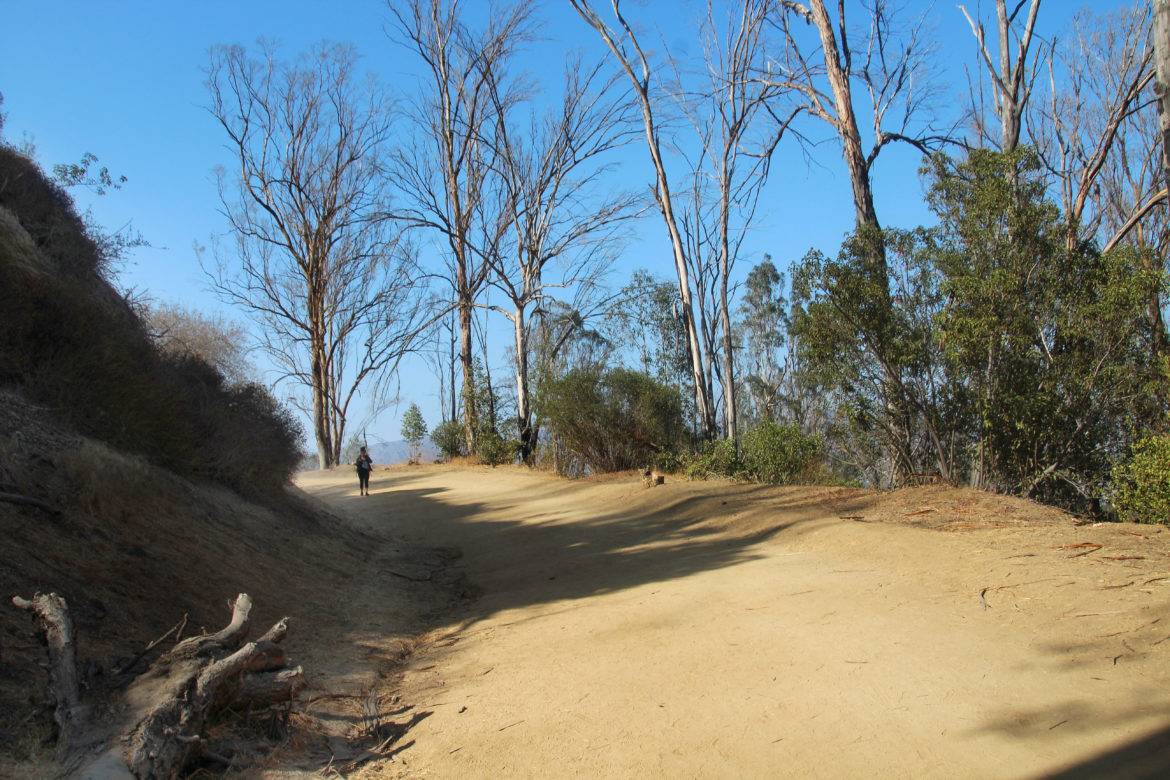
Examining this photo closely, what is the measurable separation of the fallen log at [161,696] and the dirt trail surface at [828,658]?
97 centimetres

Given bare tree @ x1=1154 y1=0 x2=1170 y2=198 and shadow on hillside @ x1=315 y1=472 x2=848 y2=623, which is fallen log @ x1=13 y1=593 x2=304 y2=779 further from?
bare tree @ x1=1154 y1=0 x2=1170 y2=198

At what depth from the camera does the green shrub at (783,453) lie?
16.6m

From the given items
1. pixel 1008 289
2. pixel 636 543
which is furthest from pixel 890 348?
pixel 636 543

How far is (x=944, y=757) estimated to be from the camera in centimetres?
408

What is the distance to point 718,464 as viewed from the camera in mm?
18375

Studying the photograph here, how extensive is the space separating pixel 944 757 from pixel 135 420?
30.3 feet

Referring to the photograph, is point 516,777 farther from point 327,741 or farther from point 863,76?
point 863,76

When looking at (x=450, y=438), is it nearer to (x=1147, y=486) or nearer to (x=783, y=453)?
(x=783, y=453)

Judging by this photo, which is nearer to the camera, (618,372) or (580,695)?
(580,695)

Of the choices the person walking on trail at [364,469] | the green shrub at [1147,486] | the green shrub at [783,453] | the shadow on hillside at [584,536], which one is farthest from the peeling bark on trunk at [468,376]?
the green shrub at [1147,486]

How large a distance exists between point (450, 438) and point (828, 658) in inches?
1184

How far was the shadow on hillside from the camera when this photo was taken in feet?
31.4

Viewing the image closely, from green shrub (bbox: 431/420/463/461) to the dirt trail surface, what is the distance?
2416 cm

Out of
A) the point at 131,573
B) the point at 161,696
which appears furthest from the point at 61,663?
the point at 131,573
